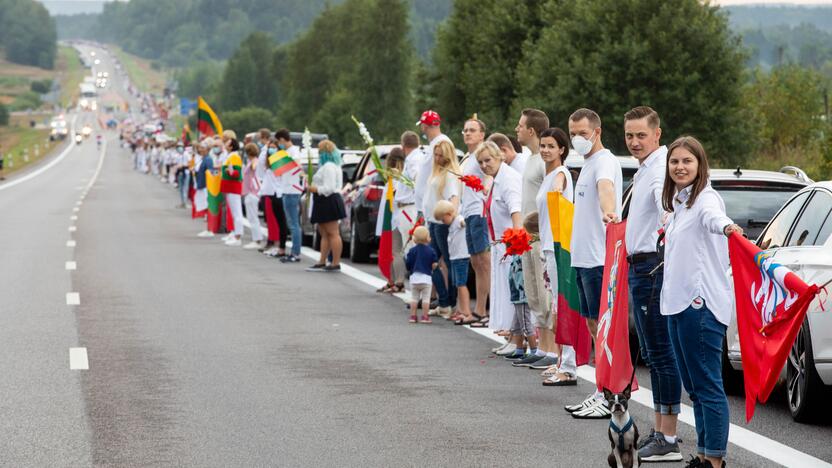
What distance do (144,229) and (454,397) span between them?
71.3 feet

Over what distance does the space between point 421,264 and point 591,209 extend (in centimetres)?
514

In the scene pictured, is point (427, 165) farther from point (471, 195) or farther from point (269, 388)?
point (269, 388)

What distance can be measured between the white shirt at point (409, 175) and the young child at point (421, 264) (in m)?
1.87

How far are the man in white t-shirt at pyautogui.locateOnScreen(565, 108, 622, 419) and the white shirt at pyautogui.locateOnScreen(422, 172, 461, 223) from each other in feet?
15.6

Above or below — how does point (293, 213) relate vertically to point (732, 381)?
below

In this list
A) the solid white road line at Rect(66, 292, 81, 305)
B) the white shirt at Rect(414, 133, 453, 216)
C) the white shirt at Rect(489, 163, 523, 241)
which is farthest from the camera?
the solid white road line at Rect(66, 292, 81, 305)

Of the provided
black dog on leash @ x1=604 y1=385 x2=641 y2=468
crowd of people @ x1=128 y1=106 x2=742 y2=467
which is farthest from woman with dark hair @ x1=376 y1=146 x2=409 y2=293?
black dog on leash @ x1=604 y1=385 x2=641 y2=468

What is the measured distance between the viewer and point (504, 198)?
1262cm

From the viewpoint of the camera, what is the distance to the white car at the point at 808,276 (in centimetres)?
857

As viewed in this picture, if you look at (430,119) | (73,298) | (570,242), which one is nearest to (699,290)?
(570,242)

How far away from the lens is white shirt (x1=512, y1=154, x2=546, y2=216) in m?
11.3

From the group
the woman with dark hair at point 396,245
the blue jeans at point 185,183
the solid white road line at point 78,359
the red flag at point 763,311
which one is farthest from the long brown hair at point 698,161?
the blue jeans at point 185,183

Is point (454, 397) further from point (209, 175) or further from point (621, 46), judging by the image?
point (621, 46)

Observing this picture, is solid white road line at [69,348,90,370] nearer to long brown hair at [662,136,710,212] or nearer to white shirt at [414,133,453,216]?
white shirt at [414,133,453,216]
